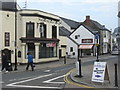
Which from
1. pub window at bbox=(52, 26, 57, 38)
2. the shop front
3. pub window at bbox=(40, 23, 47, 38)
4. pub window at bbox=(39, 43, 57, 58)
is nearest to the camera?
the shop front

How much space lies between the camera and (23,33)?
115 feet

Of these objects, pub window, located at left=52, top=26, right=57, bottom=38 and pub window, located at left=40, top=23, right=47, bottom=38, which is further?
pub window, located at left=52, top=26, right=57, bottom=38

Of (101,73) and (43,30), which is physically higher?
(43,30)

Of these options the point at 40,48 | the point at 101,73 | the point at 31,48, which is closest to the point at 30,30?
the point at 31,48


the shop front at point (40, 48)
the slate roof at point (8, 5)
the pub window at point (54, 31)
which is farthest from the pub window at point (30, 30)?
the pub window at point (54, 31)

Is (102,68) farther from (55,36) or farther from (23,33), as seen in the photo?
(55,36)

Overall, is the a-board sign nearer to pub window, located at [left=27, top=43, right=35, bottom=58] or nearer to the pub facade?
the pub facade

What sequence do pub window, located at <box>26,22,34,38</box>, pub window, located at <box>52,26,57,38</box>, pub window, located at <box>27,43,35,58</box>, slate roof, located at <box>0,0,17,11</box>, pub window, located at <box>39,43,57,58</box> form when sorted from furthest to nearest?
pub window, located at <box>52,26,57,38</box> → pub window, located at <box>39,43,57,58</box> → pub window, located at <box>27,43,35,58</box> → pub window, located at <box>26,22,34,38</box> → slate roof, located at <box>0,0,17,11</box>

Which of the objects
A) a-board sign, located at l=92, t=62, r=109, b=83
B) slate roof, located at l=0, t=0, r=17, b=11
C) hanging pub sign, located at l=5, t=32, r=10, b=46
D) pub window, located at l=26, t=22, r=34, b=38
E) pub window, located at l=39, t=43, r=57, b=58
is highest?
slate roof, located at l=0, t=0, r=17, b=11

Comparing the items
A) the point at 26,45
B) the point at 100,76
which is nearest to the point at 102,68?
the point at 100,76

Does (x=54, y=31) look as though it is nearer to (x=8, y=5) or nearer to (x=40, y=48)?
(x=40, y=48)

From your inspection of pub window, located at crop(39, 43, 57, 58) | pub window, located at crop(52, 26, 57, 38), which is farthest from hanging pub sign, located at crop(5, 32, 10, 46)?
pub window, located at crop(52, 26, 57, 38)

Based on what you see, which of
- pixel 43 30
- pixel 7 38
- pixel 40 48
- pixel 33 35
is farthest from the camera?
pixel 43 30

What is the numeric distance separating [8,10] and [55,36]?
424 inches
